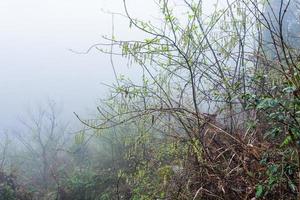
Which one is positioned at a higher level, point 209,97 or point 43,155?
point 43,155

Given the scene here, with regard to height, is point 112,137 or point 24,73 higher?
point 24,73

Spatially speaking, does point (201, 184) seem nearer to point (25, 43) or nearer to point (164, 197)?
point (164, 197)

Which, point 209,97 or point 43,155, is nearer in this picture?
point 209,97

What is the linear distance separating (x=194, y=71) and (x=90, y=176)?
9.92 meters

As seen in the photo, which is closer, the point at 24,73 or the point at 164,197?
the point at 164,197

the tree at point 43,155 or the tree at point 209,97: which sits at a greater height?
the tree at point 43,155

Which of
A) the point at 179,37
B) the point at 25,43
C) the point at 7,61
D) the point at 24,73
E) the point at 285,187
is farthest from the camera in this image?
the point at 25,43

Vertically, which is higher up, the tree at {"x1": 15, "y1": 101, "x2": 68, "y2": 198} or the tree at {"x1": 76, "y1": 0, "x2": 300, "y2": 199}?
the tree at {"x1": 15, "y1": 101, "x2": 68, "y2": 198}

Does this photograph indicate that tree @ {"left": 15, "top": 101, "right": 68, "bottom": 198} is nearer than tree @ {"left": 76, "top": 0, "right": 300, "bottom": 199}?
No

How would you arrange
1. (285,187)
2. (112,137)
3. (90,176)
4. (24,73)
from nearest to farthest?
(285,187)
(90,176)
(112,137)
(24,73)

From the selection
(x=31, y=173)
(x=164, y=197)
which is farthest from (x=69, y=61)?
(x=164, y=197)

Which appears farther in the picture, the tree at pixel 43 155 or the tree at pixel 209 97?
the tree at pixel 43 155

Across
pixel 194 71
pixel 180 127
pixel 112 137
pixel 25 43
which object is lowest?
pixel 180 127

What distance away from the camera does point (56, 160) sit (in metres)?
20.6
